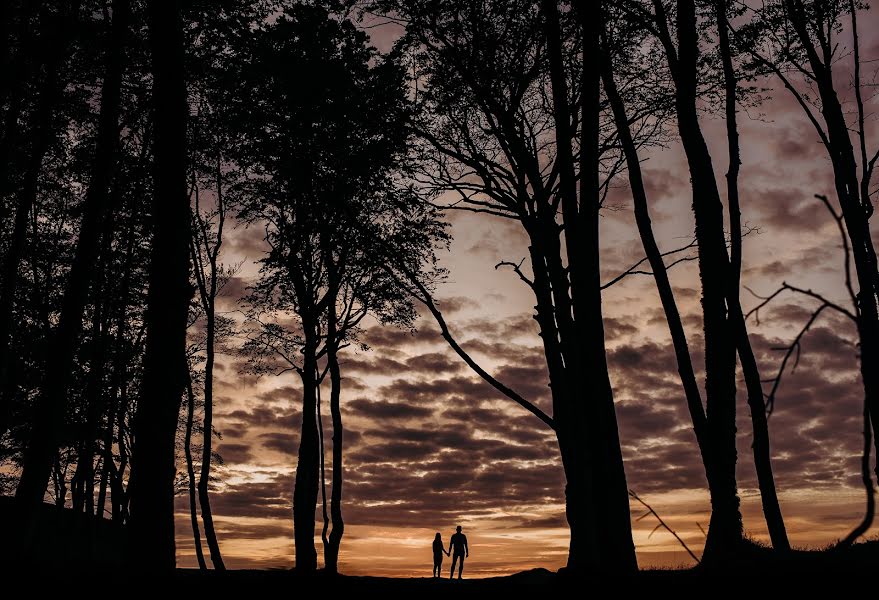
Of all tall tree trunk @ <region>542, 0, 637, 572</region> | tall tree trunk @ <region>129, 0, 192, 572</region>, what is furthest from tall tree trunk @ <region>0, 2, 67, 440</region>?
tall tree trunk @ <region>542, 0, 637, 572</region>

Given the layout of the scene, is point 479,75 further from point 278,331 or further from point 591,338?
point 278,331

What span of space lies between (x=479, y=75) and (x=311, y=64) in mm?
5558

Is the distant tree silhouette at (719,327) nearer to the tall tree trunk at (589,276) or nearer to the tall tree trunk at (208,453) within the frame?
the tall tree trunk at (589,276)

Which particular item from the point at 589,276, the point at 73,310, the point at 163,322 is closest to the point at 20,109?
the point at 73,310

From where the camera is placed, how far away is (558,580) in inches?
275

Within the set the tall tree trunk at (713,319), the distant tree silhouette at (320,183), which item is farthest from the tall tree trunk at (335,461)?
the tall tree trunk at (713,319)

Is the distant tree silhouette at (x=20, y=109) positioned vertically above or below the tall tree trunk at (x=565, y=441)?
above

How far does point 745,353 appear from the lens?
12.8 meters

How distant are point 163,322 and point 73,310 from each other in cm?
453

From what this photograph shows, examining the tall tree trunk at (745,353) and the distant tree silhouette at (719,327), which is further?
the tall tree trunk at (745,353)

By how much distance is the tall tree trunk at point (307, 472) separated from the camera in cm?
2167

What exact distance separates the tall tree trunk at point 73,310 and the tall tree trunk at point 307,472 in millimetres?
9722

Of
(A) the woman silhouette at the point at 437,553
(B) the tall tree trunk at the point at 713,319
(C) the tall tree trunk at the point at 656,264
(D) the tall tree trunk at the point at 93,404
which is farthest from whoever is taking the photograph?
(A) the woman silhouette at the point at 437,553

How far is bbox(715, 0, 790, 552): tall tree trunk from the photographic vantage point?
12102mm
